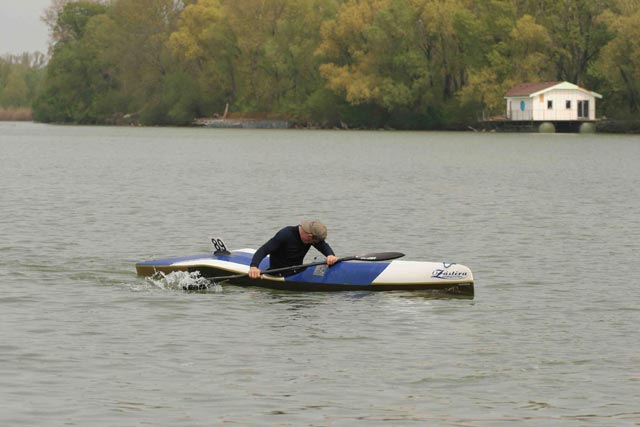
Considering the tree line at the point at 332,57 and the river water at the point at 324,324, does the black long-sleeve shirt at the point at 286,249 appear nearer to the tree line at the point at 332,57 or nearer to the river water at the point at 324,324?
the river water at the point at 324,324

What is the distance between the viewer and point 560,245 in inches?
1150

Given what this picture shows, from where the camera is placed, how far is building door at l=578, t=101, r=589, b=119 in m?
119

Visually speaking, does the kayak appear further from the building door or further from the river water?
the building door

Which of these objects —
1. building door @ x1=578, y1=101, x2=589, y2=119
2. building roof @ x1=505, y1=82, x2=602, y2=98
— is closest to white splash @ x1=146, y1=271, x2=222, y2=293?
building roof @ x1=505, y1=82, x2=602, y2=98

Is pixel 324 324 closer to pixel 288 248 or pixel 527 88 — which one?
pixel 288 248

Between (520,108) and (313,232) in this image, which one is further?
(520,108)

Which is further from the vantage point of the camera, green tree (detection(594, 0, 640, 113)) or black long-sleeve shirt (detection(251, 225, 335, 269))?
green tree (detection(594, 0, 640, 113))

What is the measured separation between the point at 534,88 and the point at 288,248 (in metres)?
96.8

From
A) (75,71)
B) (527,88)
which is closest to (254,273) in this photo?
(527,88)

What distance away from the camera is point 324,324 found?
18047 mm

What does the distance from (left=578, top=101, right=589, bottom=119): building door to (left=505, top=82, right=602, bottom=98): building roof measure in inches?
51.2

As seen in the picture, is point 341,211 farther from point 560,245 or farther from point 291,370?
point 291,370

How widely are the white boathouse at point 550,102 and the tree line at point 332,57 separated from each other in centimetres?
178

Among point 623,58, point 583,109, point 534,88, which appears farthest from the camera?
point 583,109
